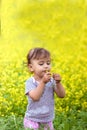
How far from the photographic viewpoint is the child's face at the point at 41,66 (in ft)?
14.7

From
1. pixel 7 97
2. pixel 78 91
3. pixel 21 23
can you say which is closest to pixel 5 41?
pixel 21 23

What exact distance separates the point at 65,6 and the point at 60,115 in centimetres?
125

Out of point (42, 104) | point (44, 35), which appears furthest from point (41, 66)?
point (44, 35)

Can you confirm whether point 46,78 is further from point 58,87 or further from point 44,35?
point 44,35

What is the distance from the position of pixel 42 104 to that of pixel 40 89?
22cm

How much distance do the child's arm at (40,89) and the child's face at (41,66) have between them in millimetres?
104

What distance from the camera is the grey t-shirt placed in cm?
452

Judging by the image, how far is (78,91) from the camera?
6.04 m

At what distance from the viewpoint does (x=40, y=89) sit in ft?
14.4

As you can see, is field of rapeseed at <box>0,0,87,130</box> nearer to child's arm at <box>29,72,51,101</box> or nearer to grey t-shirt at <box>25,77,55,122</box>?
grey t-shirt at <box>25,77,55,122</box>

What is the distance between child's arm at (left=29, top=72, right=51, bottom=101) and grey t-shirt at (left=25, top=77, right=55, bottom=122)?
0.07 metres

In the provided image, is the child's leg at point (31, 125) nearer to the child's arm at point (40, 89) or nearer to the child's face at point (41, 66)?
the child's arm at point (40, 89)

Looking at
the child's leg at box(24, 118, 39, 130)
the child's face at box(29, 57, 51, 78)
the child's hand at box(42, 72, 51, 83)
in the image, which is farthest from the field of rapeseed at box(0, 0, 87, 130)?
the child's hand at box(42, 72, 51, 83)

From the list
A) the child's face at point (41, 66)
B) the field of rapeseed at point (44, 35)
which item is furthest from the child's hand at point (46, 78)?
the field of rapeseed at point (44, 35)
